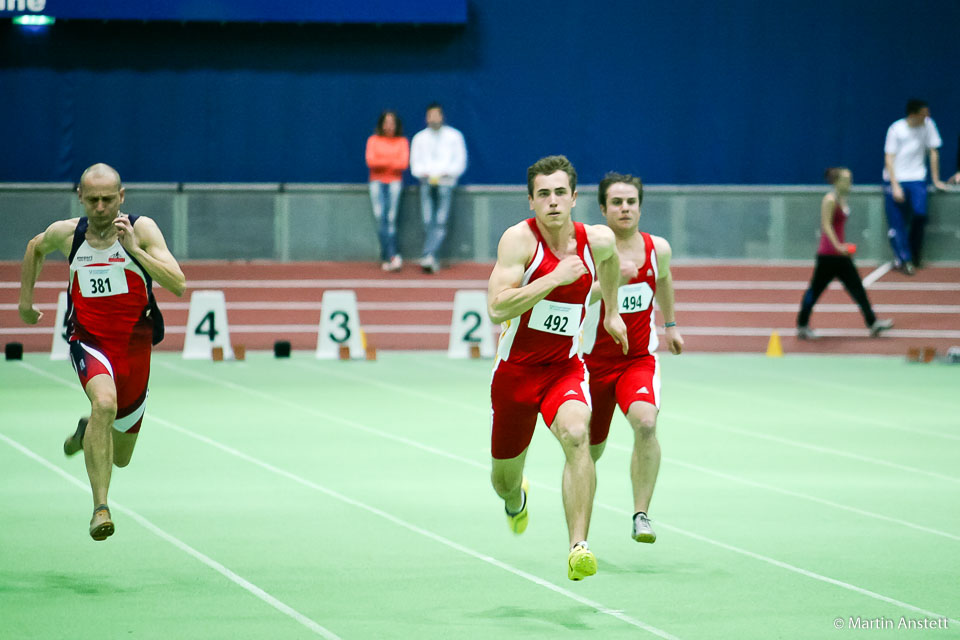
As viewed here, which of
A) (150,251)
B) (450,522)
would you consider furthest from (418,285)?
(150,251)

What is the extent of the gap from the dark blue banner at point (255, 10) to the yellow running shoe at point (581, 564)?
55.7ft

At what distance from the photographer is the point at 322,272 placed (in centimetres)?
2152

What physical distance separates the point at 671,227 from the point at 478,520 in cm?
1373

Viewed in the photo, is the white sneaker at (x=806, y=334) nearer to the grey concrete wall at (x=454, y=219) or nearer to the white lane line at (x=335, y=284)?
the grey concrete wall at (x=454, y=219)

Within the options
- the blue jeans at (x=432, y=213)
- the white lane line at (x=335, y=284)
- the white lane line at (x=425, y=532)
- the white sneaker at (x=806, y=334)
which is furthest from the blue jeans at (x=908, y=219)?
the white lane line at (x=425, y=532)

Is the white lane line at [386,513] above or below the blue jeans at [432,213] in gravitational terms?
below

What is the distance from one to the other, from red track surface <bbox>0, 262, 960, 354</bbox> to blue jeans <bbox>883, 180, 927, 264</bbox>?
1.12 feet

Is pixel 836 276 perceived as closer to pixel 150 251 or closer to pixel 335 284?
pixel 335 284

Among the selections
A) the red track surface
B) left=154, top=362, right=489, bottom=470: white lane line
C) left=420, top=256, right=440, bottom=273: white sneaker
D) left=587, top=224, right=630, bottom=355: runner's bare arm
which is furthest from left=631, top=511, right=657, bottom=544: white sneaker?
left=420, top=256, right=440, bottom=273: white sneaker

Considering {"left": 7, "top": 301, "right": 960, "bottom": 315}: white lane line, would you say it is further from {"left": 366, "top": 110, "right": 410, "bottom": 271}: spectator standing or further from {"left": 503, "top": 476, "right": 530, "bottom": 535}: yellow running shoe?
{"left": 503, "top": 476, "right": 530, "bottom": 535}: yellow running shoe

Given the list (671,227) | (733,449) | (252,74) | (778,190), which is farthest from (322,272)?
(733,449)

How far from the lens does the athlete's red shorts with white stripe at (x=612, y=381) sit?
27.0 ft

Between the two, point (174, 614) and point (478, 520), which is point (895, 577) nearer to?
point (478, 520)

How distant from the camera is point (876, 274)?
21.2 m
